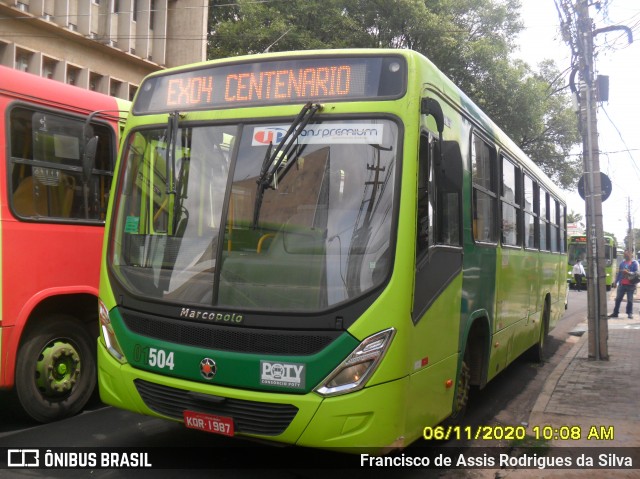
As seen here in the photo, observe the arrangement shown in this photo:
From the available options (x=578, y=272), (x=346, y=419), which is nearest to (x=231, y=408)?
(x=346, y=419)

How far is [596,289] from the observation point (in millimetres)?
9969

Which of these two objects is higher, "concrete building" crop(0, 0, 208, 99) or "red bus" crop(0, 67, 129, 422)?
"concrete building" crop(0, 0, 208, 99)

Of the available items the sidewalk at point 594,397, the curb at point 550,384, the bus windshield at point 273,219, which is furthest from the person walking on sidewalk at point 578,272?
the bus windshield at point 273,219

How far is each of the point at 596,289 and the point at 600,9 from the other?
15.0ft

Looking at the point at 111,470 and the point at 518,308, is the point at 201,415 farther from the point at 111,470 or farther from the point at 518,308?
the point at 518,308

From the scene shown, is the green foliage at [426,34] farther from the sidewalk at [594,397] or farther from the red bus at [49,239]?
the red bus at [49,239]

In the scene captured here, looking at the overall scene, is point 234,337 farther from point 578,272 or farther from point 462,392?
point 578,272

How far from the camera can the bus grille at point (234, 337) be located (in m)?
3.90

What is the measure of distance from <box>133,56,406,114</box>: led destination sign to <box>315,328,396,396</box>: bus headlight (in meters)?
1.67

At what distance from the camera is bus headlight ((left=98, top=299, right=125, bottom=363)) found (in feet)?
15.0

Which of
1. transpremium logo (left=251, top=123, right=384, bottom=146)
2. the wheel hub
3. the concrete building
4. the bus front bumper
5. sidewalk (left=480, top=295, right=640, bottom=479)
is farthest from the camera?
the concrete building

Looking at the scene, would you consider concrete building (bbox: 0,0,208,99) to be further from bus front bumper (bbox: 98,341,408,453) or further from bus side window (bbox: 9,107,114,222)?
bus front bumper (bbox: 98,341,408,453)

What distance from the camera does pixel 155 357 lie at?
4.32m

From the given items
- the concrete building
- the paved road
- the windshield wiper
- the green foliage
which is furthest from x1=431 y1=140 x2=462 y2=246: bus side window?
the green foliage
